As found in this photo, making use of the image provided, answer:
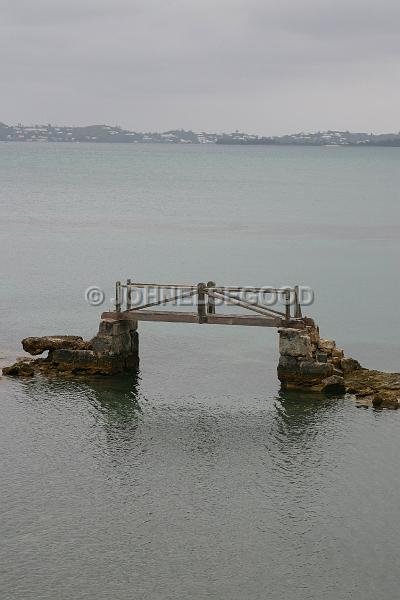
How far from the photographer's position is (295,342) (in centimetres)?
3612

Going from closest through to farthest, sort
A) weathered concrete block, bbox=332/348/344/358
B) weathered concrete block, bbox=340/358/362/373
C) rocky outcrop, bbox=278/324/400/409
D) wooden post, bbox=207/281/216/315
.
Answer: rocky outcrop, bbox=278/324/400/409 < weathered concrete block, bbox=340/358/362/373 < wooden post, bbox=207/281/216/315 < weathered concrete block, bbox=332/348/344/358

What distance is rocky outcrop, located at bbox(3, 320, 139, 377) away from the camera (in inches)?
1481

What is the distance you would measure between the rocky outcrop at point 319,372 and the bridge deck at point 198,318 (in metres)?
0.63

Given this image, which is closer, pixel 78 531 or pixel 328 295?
pixel 78 531

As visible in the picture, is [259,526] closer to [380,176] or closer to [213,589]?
[213,589]

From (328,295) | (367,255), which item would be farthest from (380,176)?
(328,295)

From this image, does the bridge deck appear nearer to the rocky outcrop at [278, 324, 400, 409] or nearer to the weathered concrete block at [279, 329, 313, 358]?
the weathered concrete block at [279, 329, 313, 358]

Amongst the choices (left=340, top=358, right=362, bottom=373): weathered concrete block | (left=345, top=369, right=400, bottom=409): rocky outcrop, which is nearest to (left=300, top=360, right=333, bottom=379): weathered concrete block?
(left=345, top=369, right=400, bottom=409): rocky outcrop

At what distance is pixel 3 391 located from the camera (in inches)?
1412

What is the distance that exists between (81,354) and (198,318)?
4280 mm

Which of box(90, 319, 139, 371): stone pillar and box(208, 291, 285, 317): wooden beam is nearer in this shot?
box(208, 291, 285, 317): wooden beam

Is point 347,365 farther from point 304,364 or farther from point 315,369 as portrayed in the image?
point 304,364

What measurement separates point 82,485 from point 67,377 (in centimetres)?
936

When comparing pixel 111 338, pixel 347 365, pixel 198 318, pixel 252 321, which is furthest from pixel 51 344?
pixel 347 365
